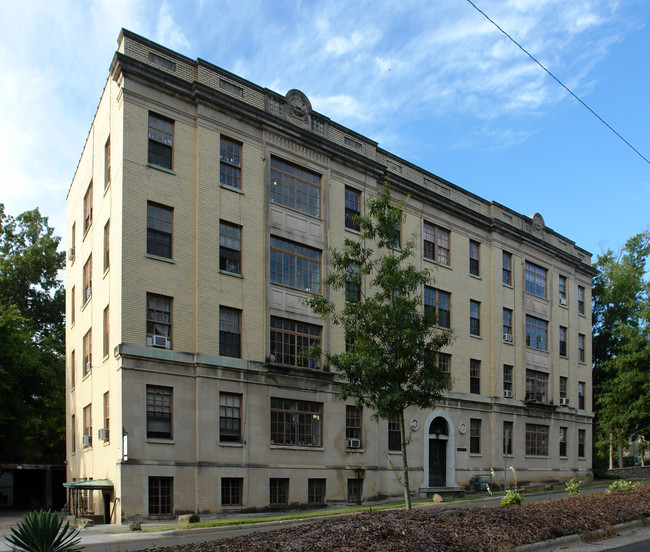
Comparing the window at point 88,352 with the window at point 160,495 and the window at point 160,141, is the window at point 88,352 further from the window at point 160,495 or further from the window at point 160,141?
the window at point 160,141

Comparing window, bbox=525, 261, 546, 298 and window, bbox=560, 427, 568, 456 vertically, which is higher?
window, bbox=525, 261, 546, 298

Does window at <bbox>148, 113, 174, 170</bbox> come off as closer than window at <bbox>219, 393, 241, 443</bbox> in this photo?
No

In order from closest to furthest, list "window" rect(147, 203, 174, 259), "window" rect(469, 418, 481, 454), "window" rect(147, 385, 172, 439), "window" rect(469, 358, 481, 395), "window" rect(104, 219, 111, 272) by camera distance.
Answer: "window" rect(147, 385, 172, 439), "window" rect(147, 203, 174, 259), "window" rect(104, 219, 111, 272), "window" rect(469, 418, 481, 454), "window" rect(469, 358, 481, 395)

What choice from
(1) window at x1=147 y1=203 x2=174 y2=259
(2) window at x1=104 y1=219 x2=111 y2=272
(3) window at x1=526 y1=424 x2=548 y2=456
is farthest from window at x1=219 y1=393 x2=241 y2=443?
(3) window at x1=526 y1=424 x2=548 y2=456

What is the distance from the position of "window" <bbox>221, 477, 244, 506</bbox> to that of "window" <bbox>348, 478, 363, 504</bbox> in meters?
5.87

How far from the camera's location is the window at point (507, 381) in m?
40.1

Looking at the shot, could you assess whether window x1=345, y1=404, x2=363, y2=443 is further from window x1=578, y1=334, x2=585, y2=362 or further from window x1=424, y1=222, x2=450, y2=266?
window x1=578, y1=334, x2=585, y2=362

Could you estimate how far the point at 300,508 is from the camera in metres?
27.5

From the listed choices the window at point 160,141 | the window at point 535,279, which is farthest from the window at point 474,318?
the window at point 160,141

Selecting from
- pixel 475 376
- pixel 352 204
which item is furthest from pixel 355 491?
pixel 352 204

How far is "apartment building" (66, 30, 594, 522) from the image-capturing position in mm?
24578

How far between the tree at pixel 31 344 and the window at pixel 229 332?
13873 mm

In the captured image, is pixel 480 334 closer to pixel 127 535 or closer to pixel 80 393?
pixel 80 393

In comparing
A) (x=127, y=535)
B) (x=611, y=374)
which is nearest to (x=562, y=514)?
(x=127, y=535)
